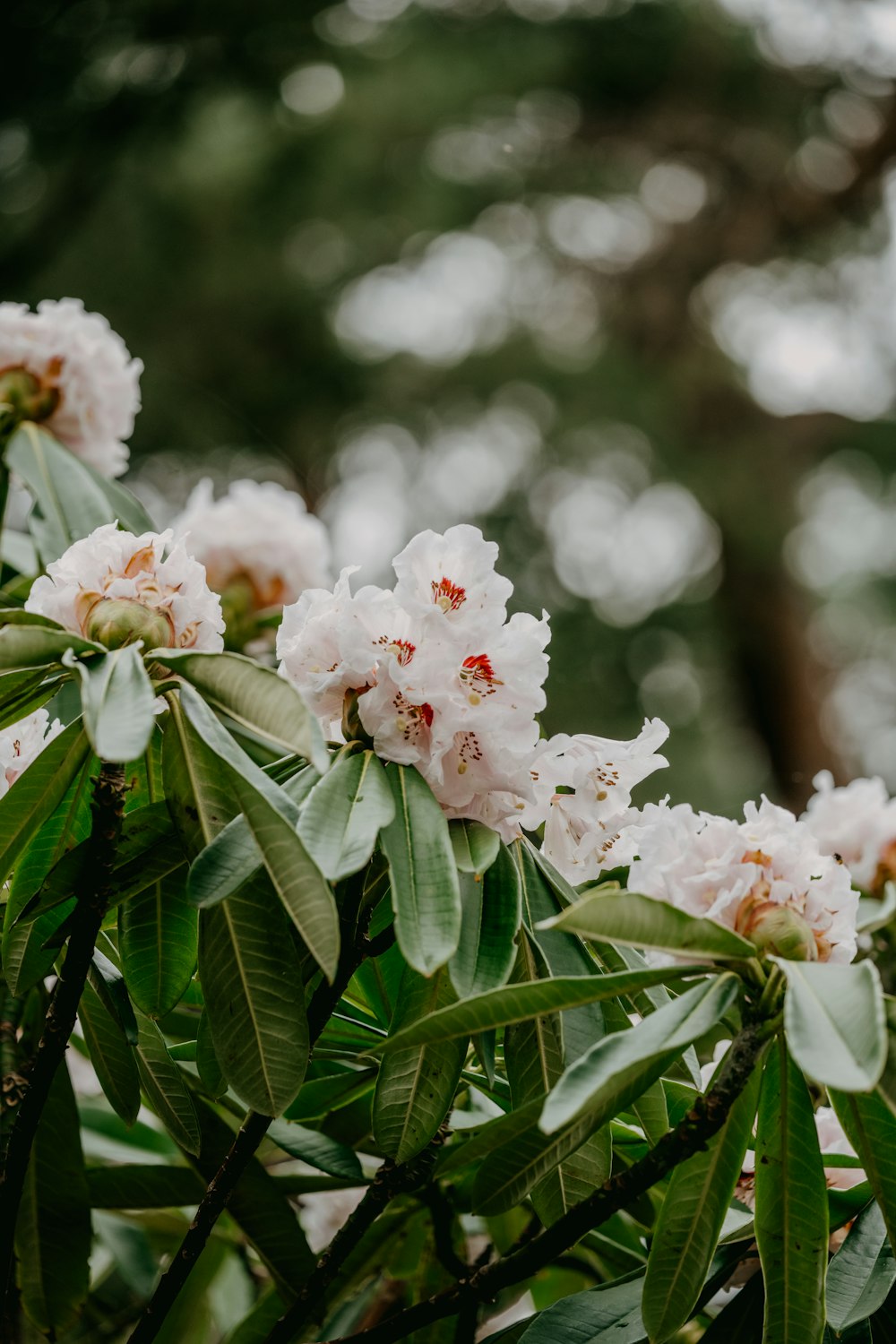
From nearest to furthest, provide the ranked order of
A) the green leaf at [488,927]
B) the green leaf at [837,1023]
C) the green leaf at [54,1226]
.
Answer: the green leaf at [837,1023] < the green leaf at [488,927] < the green leaf at [54,1226]

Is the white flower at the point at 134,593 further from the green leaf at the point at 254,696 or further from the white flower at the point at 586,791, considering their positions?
the white flower at the point at 586,791

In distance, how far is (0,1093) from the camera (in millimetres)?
767

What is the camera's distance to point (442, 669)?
2.20 ft

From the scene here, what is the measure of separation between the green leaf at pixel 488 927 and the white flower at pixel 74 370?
804 mm

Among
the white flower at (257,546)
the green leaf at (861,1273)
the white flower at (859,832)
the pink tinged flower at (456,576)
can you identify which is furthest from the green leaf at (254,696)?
the white flower at (257,546)

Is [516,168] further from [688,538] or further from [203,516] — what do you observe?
[203,516]

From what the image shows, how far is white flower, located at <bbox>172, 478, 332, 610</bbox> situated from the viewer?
5.18 ft

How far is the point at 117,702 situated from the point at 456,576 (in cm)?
24

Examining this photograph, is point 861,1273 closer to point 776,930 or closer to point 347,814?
point 776,930

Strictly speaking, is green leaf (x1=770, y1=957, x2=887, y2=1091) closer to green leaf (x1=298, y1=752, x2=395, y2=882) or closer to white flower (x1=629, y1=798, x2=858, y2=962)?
white flower (x1=629, y1=798, x2=858, y2=962)

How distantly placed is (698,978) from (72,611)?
0.41 m

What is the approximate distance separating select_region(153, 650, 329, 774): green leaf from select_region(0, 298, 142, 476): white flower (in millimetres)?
707

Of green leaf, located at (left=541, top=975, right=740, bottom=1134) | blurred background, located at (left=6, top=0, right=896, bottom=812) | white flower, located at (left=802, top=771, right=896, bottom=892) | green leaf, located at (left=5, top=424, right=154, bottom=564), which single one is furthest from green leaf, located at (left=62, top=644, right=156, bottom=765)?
blurred background, located at (left=6, top=0, right=896, bottom=812)

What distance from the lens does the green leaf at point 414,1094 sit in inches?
25.7
